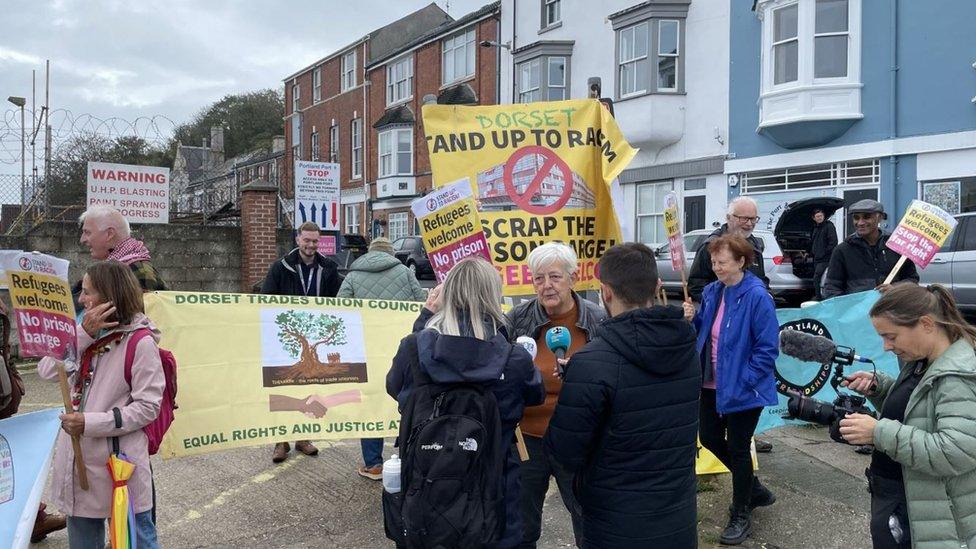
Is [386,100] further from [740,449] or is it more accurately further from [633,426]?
[633,426]

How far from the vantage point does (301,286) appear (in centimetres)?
589

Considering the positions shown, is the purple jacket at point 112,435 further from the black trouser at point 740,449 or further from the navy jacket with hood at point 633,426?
the black trouser at point 740,449

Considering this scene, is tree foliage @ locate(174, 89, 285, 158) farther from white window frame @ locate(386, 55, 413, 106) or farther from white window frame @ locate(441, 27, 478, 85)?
white window frame @ locate(441, 27, 478, 85)

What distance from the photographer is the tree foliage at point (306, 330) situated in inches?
193

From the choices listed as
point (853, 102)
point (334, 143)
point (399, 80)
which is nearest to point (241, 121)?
point (334, 143)

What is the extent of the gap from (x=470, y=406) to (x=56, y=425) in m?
2.08

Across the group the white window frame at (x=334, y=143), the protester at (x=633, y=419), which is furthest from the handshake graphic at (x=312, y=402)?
the white window frame at (x=334, y=143)

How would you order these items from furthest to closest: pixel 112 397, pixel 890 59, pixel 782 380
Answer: pixel 890 59 < pixel 782 380 < pixel 112 397

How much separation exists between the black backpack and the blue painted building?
15158mm

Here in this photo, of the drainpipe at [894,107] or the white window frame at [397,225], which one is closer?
the drainpipe at [894,107]

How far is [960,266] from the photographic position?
35.0 ft

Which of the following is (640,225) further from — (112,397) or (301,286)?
(112,397)

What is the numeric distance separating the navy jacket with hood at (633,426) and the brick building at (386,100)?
24435mm

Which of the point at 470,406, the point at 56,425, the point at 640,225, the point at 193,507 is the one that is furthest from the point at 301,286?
the point at 640,225
